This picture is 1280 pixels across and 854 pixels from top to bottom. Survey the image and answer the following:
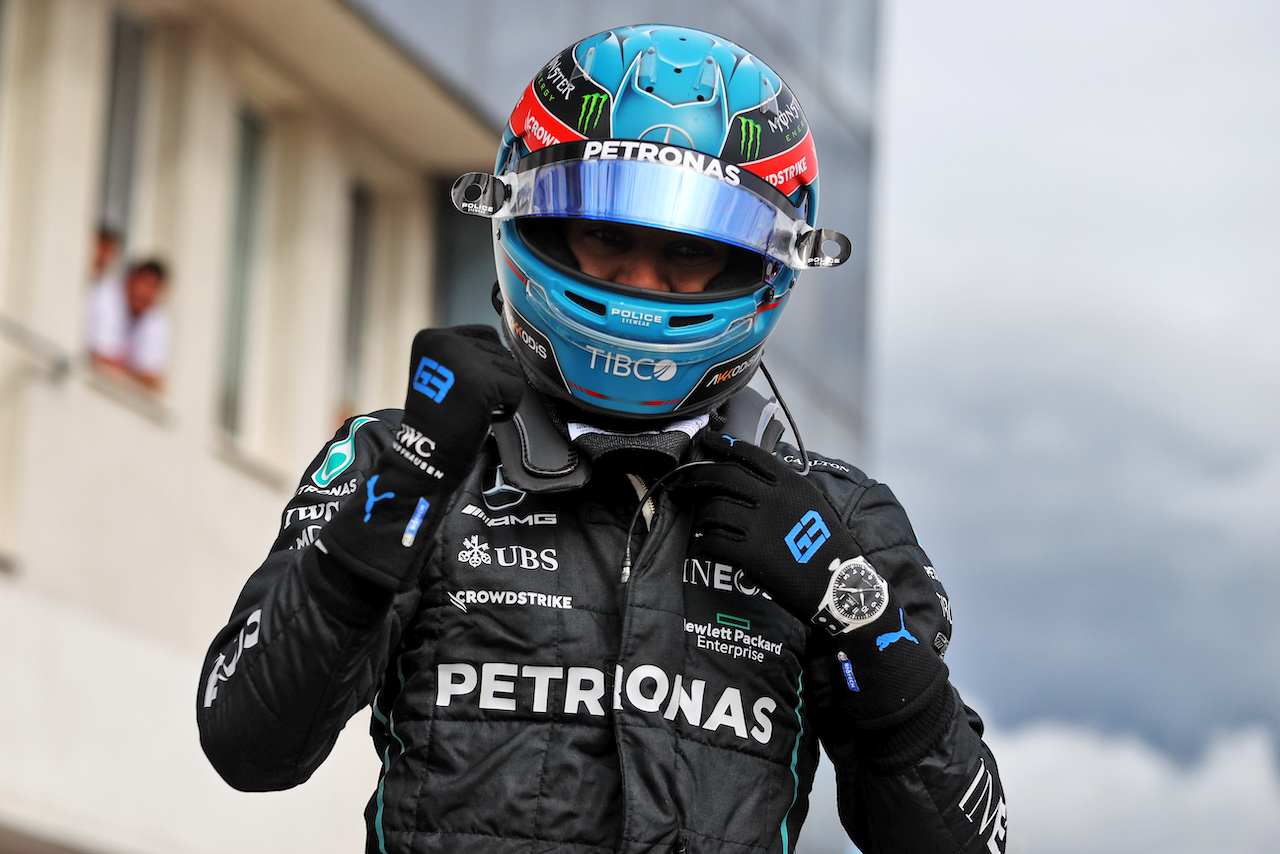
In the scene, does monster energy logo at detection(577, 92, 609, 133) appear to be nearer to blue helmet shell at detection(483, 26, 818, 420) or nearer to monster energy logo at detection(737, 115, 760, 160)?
blue helmet shell at detection(483, 26, 818, 420)

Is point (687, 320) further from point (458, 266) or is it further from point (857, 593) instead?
point (458, 266)

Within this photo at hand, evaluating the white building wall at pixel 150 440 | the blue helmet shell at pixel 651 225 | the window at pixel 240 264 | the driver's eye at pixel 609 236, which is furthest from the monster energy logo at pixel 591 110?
the window at pixel 240 264

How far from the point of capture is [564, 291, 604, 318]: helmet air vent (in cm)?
314

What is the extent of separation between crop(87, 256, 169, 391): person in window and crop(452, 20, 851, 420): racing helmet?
7.67 metres

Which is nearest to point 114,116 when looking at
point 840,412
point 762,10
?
point 762,10

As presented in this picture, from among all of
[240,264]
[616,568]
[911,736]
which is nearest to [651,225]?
[616,568]

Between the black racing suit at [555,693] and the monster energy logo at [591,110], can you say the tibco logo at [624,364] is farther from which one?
the monster energy logo at [591,110]

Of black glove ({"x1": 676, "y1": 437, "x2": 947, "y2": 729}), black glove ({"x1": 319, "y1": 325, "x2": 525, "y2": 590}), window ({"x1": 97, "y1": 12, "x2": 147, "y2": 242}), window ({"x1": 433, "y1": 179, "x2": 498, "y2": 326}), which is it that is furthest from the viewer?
window ({"x1": 433, "y1": 179, "x2": 498, "y2": 326})

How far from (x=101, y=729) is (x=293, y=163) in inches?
179

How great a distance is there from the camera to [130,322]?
11008mm

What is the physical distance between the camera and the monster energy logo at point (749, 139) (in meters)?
3.29

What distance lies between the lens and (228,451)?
11.9m

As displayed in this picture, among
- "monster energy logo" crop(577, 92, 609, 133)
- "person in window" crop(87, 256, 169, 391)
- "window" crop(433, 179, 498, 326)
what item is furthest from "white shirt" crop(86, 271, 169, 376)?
"monster energy logo" crop(577, 92, 609, 133)

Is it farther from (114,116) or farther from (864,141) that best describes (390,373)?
(864,141)
